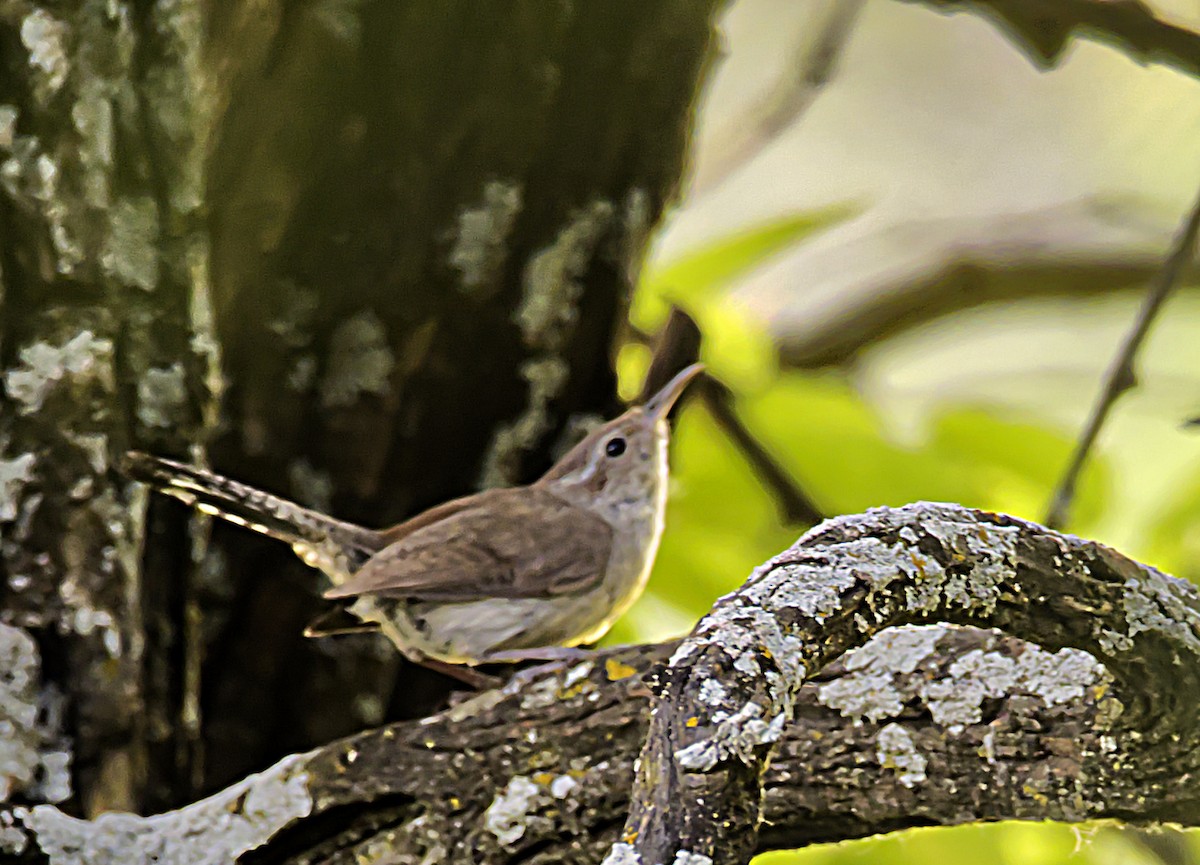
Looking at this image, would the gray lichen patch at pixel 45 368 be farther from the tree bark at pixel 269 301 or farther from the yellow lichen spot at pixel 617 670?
the yellow lichen spot at pixel 617 670

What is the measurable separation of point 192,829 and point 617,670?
0.42 m

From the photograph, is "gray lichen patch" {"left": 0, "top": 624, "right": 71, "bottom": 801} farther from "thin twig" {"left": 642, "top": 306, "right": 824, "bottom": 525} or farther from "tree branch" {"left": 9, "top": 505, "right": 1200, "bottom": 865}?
"thin twig" {"left": 642, "top": 306, "right": 824, "bottom": 525}

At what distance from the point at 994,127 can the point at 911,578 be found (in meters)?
2.74

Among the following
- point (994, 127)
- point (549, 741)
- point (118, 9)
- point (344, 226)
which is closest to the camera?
point (549, 741)

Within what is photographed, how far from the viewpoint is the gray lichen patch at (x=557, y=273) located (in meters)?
1.59

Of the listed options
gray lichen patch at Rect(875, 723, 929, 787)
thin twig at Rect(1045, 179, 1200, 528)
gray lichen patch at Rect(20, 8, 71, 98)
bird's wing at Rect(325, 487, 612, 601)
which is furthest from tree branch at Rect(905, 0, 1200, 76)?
gray lichen patch at Rect(20, 8, 71, 98)

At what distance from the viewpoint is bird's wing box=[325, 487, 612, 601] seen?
4.43 ft

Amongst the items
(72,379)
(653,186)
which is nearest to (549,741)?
(72,379)

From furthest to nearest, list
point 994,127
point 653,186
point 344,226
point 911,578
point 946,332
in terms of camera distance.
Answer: point 994,127, point 946,332, point 653,186, point 344,226, point 911,578

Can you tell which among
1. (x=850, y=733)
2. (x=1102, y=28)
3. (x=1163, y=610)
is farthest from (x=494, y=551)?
(x=1102, y=28)

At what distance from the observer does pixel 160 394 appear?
1346 mm

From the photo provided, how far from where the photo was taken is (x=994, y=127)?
333 centimetres

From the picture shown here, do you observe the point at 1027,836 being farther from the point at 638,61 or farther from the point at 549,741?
the point at 638,61

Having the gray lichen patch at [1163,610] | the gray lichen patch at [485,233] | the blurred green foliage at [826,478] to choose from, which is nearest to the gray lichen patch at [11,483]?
the gray lichen patch at [485,233]
